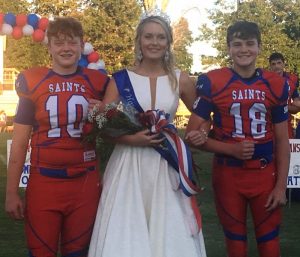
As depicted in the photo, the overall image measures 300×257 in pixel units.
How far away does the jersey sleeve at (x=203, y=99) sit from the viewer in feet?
12.5

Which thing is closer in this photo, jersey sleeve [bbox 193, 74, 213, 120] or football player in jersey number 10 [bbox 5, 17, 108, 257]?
football player in jersey number 10 [bbox 5, 17, 108, 257]

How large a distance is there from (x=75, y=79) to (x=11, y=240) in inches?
124

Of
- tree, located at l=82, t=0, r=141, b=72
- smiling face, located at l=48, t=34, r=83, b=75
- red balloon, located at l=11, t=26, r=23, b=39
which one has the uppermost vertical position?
tree, located at l=82, t=0, r=141, b=72

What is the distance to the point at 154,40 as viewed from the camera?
12.2 feet

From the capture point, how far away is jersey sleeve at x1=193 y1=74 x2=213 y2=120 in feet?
12.5

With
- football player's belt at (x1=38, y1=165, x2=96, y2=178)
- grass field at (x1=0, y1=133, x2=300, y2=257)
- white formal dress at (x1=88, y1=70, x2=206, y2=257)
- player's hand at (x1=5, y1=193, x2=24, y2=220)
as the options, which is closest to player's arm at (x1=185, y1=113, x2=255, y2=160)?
white formal dress at (x1=88, y1=70, x2=206, y2=257)

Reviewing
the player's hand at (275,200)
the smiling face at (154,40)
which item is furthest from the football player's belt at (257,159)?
the smiling face at (154,40)

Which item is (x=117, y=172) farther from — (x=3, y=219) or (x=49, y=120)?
(x=3, y=219)

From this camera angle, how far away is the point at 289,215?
25.7 feet

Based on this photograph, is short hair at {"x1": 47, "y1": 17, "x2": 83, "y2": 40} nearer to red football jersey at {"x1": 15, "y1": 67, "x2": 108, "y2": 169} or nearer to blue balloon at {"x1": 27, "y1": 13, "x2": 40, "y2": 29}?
red football jersey at {"x1": 15, "y1": 67, "x2": 108, "y2": 169}

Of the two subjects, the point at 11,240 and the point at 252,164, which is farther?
the point at 11,240

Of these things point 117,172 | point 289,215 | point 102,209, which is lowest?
point 289,215

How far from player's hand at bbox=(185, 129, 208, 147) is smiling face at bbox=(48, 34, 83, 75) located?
84 cm

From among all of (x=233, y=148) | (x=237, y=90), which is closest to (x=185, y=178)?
(x=233, y=148)
